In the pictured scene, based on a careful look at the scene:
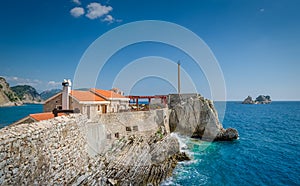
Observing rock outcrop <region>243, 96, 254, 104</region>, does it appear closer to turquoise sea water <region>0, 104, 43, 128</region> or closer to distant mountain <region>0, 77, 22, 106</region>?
turquoise sea water <region>0, 104, 43, 128</region>

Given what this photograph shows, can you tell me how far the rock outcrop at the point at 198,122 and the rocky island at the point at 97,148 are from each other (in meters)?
0.18

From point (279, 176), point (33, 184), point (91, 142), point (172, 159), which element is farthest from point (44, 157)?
point (279, 176)

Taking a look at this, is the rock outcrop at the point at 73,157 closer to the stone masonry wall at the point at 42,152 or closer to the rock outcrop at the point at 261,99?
the stone masonry wall at the point at 42,152

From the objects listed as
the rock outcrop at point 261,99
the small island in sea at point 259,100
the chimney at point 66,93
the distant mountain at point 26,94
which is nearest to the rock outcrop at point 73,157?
the chimney at point 66,93

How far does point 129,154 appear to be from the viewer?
16.7 m

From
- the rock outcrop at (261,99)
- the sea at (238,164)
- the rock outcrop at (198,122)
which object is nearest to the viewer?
the sea at (238,164)

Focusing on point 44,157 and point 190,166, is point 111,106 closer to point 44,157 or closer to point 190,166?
point 190,166

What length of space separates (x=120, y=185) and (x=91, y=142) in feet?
13.9

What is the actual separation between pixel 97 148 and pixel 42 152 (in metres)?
7.55

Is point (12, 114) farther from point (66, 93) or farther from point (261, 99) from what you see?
point (261, 99)

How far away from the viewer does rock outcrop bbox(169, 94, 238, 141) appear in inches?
1235

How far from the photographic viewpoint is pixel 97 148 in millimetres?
14828

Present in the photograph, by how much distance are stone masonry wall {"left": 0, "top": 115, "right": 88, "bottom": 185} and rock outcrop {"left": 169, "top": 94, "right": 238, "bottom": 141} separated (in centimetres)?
2345

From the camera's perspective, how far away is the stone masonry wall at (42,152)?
235 inches
